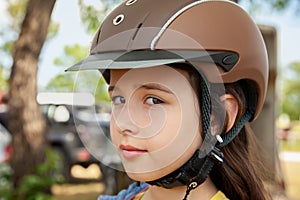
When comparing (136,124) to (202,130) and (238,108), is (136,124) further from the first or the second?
(238,108)

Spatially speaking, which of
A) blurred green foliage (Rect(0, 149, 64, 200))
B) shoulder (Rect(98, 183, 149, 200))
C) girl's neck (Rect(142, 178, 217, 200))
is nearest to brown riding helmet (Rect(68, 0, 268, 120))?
girl's neck (Rect(142, 178, 217, 200))

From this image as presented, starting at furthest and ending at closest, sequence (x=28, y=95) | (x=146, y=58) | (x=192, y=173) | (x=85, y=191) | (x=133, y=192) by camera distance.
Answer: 1. (x=85, y=191)
2. (x=28, y=95)
3. (x=133, y=192)
4. (x=192, y=173)
5. (x=146, y=58)

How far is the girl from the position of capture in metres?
1.84

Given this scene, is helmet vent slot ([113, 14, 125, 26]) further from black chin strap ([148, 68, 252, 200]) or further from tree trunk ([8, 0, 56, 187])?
Answer: tree trunk ([8, 0, 56, 187])

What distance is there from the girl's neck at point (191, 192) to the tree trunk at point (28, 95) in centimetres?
428

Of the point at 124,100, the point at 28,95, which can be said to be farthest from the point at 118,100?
the point at 28,95

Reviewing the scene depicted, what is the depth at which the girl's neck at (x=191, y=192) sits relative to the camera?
6.61ft

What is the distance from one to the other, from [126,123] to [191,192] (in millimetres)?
351

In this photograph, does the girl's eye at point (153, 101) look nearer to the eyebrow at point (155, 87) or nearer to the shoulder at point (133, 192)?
the eyebrow at point (155, 87)

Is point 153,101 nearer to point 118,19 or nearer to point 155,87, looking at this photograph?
point 155,87

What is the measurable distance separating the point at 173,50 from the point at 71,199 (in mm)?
7578

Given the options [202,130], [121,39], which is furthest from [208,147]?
[121,39]

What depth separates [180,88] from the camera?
186cm

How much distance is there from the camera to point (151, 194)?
6.89 feet
